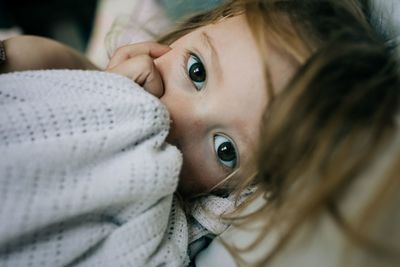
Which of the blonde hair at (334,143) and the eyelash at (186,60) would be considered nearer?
the blonde hair at (334,143)

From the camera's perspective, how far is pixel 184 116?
0.67 meters

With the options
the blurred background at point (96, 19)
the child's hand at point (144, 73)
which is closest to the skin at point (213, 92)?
the child's hand at point (144, 73)

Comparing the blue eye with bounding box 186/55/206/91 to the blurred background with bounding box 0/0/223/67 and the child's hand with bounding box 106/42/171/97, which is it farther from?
the blurred background with bounding box 0/0/223/67

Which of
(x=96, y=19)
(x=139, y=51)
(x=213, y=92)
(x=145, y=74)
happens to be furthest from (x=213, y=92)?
(x=96, y=19)

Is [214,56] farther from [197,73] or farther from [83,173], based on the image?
[83,173]

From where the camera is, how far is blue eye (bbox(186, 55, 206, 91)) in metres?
0.69

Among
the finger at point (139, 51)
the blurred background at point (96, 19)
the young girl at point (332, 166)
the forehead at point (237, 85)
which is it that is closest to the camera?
the young girl at point (332, 166)

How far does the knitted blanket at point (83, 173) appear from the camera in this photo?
510 millimetres

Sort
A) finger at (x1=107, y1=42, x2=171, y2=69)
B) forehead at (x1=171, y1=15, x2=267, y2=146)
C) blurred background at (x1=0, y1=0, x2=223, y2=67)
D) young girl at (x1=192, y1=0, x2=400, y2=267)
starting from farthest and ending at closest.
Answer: blurred background at (x1=0, y1=0, x2=223, y2=67) < finger at (x1=107, y1=42, x2=171, y2=69) < forehead at (x1=171, y1=15, x2=267, y2=146) < young girl at (x1=192, y1=0, x2=400, y2=267)

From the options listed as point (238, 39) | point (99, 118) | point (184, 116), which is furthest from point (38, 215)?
point (238, 39)

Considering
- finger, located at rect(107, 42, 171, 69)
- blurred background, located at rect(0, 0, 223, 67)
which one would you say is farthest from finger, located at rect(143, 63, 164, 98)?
blurred background, located at rect(0, 0, 223, 67)

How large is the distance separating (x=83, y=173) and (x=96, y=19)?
0.87 m

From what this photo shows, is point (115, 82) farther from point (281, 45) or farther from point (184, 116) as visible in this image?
point (281, 45)

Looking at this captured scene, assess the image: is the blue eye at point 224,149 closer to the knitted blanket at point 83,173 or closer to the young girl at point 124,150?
the young girl at point 124,150
